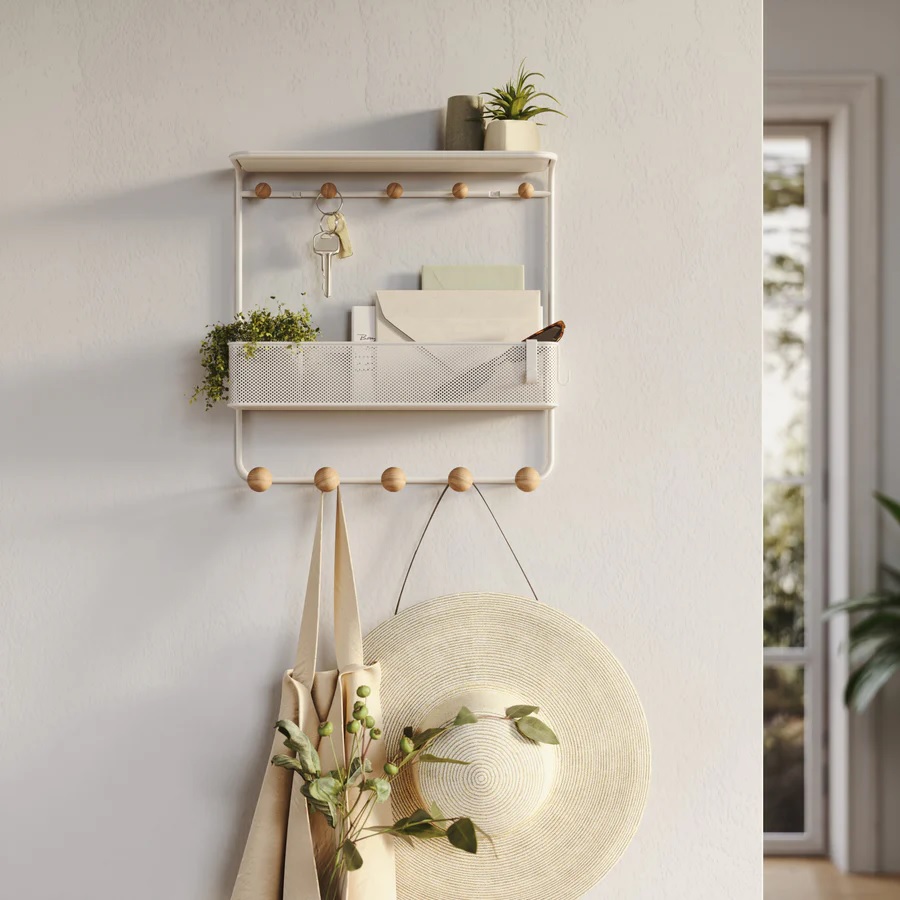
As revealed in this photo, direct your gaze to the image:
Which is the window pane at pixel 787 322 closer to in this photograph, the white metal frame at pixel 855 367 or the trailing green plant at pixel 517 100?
the white metal frame at pixel 855 367

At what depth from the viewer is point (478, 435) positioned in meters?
1.46

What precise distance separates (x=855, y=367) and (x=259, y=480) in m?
1.69

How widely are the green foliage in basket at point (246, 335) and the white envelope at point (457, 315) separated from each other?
12cm

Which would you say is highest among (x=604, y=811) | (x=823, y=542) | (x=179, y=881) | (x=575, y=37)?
(x=575, y=37)

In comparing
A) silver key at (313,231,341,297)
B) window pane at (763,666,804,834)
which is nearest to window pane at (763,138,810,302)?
window pane at (763,666,804,834)

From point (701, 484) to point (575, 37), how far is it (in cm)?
71

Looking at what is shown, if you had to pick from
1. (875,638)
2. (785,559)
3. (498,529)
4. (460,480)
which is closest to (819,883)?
(875,638)

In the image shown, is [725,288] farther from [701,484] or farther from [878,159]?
[878,159]

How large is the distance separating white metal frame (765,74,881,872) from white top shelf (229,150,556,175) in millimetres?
1306

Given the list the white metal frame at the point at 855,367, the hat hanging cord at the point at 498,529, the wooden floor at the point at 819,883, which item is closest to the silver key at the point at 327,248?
the hat hanging cord at the point at 498,529

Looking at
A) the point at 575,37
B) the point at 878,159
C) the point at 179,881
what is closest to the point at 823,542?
the point at 878,159

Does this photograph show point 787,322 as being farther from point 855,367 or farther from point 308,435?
point 308,435

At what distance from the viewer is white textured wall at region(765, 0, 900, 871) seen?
94.7 inches

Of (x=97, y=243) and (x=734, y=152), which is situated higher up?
(x=734, y=152)
